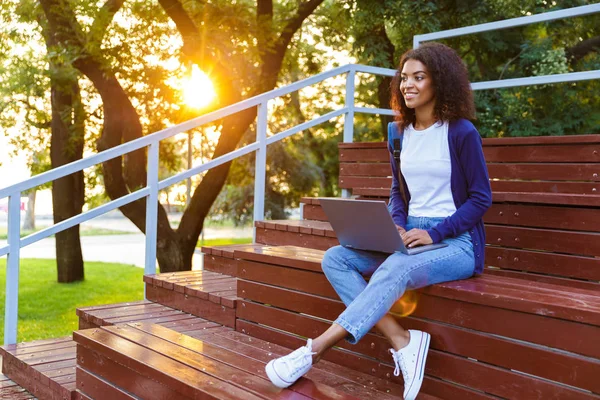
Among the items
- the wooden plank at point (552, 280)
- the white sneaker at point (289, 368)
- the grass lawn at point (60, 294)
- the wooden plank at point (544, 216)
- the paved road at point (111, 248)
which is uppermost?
the wooden plank at point (544, 216)

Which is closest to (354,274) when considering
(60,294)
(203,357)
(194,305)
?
(203,357)

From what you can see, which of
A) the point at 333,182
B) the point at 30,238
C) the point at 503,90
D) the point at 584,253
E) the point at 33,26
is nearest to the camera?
the point at 584,253

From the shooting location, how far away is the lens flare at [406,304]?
301cm

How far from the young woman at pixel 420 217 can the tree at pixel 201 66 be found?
650 cm

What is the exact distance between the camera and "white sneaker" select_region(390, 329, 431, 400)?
2801mm

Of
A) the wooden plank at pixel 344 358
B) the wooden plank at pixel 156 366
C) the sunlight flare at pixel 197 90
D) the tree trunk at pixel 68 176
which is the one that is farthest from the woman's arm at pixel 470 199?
→ the tree trunk at pixel 68 176

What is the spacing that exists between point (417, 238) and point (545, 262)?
3.35 feet

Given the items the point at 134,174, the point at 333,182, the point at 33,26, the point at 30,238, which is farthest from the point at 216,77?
the point at 333,182

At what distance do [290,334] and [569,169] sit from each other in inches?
71.3

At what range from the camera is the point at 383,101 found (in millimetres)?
10156

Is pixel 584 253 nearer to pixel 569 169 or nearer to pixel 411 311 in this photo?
pixel 569 169

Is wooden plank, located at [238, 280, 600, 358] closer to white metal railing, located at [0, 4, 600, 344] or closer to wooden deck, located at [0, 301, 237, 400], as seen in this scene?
wooden deck, located at [0, 301, 237, 400]

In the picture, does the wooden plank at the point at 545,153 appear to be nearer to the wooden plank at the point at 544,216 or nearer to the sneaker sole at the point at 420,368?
the wooden plank at the point at 544,216

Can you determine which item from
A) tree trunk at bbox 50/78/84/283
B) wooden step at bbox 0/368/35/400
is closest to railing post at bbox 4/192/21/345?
wooden step at bbox 0/368/35/400
